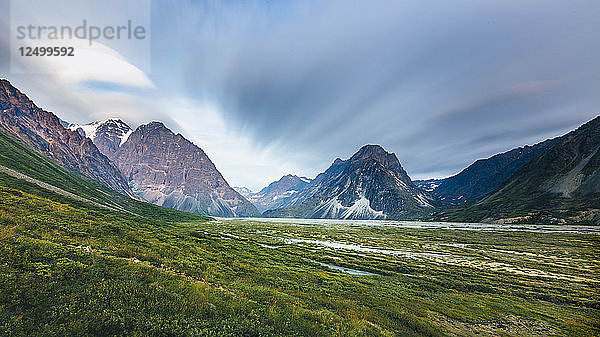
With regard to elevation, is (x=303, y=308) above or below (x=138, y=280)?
below

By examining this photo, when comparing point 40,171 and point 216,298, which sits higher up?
point 40,171

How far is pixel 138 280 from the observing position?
16969mm

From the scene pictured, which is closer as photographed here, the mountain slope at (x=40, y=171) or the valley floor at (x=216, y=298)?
the valley floor at (x=216, y=298)

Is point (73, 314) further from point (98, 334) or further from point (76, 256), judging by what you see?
point (76, 256)

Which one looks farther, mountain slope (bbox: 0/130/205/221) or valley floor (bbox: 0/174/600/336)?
mountain slope (bbox: 0/130/205/221)

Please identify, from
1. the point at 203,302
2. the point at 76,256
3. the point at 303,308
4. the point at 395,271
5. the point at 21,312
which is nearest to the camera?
the point at 21,312

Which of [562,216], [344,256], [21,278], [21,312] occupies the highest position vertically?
[21,278]

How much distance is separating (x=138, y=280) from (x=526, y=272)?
70563mm

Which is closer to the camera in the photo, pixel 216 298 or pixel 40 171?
pixel 216 298

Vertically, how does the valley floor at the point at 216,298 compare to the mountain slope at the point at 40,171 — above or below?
below

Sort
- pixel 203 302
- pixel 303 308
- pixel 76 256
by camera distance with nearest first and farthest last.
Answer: pixel 203 302, pixel 76 256, pixel 303 308

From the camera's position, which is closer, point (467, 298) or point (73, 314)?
point (73, 314)

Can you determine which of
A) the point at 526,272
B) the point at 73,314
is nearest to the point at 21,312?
the point at 73,314

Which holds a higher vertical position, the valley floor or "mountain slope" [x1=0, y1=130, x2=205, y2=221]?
"mountain slope" [x1=0, y1=130, x2=205, y2=221]
